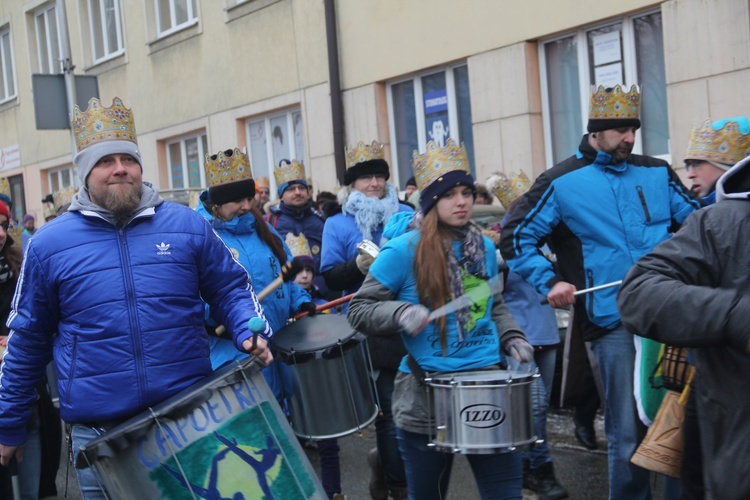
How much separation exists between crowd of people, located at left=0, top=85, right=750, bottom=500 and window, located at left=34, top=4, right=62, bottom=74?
731 inches

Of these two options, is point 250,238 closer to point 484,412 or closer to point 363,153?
point 363,153

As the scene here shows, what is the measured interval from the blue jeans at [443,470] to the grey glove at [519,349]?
1.32ft

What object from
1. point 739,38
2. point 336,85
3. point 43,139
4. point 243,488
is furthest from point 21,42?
point 243,488

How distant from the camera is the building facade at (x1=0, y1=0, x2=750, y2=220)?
10.1m

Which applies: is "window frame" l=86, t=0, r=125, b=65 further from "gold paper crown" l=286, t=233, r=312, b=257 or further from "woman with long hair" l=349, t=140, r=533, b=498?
"woman with long hair" l=349, t=140, r=533, b=498

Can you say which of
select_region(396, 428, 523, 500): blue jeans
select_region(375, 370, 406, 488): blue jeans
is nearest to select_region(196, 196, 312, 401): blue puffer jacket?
select_region(375, 370, 406, 488): blue jeans

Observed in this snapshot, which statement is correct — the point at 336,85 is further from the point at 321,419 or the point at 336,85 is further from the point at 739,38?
the point at 321,419

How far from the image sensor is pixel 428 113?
13.7 meters

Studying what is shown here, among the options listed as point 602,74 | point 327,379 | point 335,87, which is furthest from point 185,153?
point 327,379

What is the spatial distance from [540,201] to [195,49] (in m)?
13.4

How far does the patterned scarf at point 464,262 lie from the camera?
4.41 meters

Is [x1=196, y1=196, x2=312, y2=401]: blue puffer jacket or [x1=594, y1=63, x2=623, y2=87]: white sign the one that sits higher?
[x1=594, y1=63, x2=623, y2=87]: white sign

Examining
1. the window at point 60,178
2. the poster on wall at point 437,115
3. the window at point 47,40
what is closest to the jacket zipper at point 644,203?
the poster on wall at point 437,115

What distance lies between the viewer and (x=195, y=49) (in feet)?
57.7
